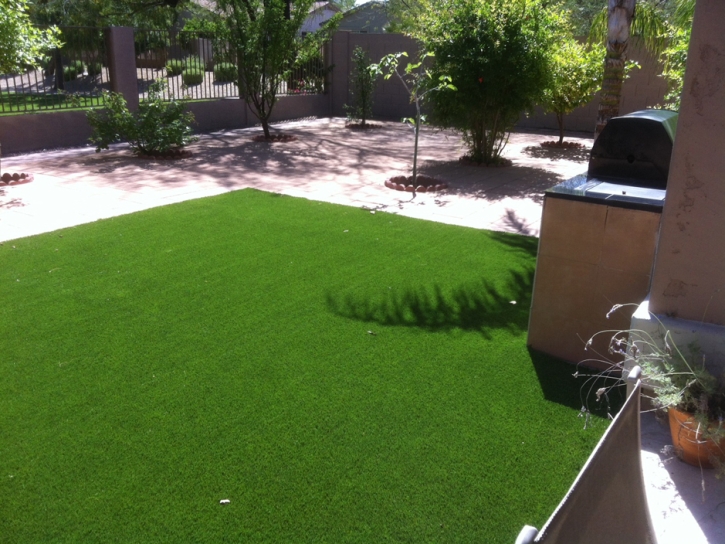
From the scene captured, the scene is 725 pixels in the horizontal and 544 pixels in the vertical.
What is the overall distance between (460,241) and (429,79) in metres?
4.71

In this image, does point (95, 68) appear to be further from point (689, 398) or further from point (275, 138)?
point (689, 398)

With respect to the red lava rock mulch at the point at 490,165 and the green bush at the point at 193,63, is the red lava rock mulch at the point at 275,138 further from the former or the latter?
the red lava rock mulch at the point at 490,165

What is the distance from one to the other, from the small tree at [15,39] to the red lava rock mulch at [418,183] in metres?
5.06

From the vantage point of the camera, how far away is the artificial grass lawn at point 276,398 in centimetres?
288

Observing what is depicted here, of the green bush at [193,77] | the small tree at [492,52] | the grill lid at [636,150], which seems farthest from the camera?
the green bush at [193,77]

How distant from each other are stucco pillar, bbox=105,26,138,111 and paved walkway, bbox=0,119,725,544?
124 cm

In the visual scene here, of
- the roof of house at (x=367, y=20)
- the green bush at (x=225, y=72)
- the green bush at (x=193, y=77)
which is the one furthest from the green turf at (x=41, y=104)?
the roof of house at (x=367, y=20)

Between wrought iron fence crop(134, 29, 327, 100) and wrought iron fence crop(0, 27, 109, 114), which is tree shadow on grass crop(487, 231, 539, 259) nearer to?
wrought iron fence crop(134, 29, 327, 100)

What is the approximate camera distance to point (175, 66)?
14.8 m

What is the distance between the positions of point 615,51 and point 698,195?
691 centimetres

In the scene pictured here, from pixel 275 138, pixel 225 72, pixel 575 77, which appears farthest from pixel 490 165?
pixel 225 72

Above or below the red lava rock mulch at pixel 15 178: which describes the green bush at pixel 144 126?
above

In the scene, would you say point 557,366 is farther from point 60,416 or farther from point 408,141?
point 408,141

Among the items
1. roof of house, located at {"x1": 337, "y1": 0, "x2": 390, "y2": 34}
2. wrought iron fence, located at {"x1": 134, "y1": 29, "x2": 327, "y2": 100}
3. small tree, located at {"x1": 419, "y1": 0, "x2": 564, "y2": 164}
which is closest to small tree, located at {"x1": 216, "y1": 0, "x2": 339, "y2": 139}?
wrought iron fence, located at {"x1": 134, "y1": 29, "x2": 327, "y2": 100}
